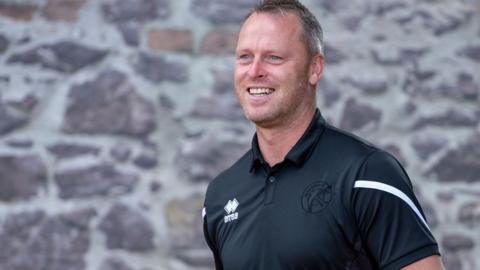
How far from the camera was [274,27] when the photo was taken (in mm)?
2572

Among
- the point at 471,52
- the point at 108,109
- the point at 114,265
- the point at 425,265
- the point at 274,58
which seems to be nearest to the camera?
the point at 425,265

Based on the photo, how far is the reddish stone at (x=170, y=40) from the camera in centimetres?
461

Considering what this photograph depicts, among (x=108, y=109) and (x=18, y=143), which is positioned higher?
(x=108, y=109)

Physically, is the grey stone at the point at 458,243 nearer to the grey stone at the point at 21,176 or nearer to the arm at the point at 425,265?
the grey stone at the point at 21,176

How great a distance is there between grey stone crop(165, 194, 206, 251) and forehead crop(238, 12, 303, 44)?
6.61 feet

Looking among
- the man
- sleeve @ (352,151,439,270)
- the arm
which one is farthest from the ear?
the arm

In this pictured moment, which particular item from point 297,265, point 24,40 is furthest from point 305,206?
point 24,40

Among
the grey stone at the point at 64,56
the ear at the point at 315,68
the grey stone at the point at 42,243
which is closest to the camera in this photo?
the ear at the point at 315,68

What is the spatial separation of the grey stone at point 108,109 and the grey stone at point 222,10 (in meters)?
0.54

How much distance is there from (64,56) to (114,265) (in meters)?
1.10

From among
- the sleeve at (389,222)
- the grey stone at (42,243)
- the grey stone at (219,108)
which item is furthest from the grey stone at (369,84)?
the sleeve at (389,222)

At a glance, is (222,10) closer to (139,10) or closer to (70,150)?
(139,10)

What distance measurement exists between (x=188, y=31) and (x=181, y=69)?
0.68 ft

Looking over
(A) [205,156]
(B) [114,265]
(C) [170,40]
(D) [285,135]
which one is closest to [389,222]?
(D) [285,135]
